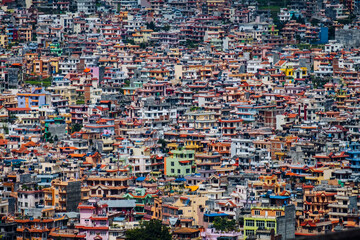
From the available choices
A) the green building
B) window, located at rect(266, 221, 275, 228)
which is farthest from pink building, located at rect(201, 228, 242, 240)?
the green building

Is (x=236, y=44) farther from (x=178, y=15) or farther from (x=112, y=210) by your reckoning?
(x=112, y=210)

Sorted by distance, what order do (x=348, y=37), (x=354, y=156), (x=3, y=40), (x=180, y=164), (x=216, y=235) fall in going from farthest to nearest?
(x=3, y=40)
(x=348, y=37)
(x=180, y=164)
(x=354, y=156)
(x=216, y=235)

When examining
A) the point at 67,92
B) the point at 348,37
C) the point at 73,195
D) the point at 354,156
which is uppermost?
the point at 354,156

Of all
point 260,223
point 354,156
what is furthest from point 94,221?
point 354,156

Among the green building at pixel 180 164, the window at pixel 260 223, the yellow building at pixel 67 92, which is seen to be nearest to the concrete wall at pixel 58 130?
the yellow building at pixel 67 92

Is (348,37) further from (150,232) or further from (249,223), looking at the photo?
(150,232)

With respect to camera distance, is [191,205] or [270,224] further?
[191,205]

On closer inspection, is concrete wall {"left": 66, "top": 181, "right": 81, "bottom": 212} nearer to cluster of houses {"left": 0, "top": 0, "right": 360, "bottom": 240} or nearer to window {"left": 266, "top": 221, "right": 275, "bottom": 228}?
cluster of houses {"left": 0, "top": 0, "right": 360, "bottom": 240}

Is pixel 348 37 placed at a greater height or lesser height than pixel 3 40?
greater

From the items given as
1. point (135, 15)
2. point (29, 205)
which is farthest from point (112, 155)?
point (135, 15)
